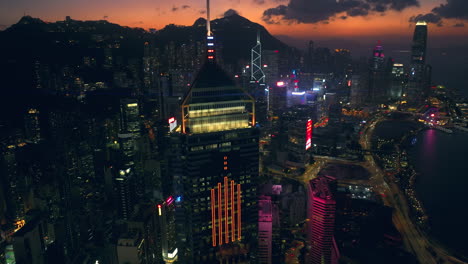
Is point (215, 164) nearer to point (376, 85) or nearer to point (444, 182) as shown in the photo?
point (444, 182)

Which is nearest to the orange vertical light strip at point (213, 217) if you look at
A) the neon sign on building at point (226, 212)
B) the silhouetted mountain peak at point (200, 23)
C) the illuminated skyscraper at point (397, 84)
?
the neon sign on building at point (226, 212)

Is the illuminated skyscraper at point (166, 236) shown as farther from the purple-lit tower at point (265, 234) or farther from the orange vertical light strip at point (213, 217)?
the orange vertical light strip at point (213, 217)

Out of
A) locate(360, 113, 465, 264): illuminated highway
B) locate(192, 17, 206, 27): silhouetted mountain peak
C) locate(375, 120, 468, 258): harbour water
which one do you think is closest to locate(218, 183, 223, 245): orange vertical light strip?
locate(360, 113, 465, 264): illuminated highway

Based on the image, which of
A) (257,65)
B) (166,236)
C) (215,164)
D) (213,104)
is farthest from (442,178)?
(257,65)

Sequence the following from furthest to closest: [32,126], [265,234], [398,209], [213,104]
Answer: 1. [398,209]
2. [32,126]
3. [265,234]
4. [213,104]

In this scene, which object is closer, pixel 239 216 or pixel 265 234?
pixel 239 216

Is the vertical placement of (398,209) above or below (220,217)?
below

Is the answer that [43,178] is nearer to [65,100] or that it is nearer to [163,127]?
[65,100]
